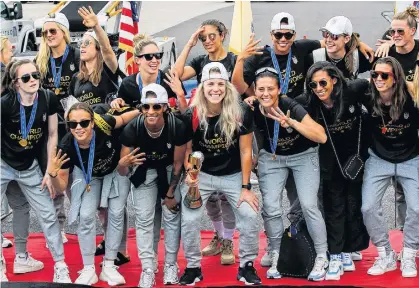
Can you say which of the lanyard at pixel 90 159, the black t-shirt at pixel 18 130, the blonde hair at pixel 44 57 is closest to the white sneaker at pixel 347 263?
the lanyard at pixel 90 159

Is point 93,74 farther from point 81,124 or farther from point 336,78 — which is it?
point 336,78

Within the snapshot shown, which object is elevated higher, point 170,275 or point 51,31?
point 51,31

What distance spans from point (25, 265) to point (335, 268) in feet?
8.35

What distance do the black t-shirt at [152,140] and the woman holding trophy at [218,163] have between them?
0.08 meters

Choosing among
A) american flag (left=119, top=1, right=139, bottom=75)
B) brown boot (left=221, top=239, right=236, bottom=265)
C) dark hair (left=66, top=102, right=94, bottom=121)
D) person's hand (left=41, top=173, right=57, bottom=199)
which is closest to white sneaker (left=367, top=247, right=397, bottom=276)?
brown boot (left=221, top=239, right=236, bottom=265)

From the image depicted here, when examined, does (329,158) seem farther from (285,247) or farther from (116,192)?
(116,192)

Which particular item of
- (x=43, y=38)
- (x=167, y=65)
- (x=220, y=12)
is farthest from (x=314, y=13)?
(x=43, y=38)

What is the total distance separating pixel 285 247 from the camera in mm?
6836

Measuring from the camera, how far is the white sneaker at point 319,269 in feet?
22.1

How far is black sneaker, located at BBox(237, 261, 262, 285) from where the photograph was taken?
666 centimetres

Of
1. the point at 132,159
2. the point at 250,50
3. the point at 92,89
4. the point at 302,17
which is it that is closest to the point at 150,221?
the point at 132,159

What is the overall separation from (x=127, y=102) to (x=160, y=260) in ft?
4.48

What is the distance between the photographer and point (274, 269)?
6.84 metres

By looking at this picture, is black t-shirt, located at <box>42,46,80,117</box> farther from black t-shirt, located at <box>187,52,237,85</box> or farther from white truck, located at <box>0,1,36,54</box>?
white truck, located at <box>0,1,36,54</box>
